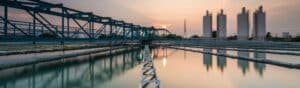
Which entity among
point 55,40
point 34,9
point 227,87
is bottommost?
point 227,87

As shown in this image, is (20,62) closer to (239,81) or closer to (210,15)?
(239,81)

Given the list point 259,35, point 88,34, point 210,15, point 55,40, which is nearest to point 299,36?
point 259,35

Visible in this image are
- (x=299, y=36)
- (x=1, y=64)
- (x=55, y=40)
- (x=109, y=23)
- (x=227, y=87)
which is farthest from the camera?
(x=299, y=36)

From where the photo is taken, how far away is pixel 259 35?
190 feet

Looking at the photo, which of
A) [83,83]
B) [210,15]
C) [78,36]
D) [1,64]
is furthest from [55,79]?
[210,15]

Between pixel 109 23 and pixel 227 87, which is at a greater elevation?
pixel 109 23

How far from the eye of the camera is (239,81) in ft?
20.5

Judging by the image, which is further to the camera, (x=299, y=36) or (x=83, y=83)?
(x=299, y=36)

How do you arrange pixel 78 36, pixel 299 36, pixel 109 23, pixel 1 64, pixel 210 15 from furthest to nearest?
pixel 210 15 → pixel 299 36 → pixel 109 23 → pixel 78 36 → pixel 1 64

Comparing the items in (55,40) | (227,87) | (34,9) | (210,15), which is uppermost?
(210,15)

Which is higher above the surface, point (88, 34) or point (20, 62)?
point (88, 34)

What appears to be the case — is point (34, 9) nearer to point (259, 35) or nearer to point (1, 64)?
point (1, 64)

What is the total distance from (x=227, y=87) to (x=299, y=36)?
4191 centimetres

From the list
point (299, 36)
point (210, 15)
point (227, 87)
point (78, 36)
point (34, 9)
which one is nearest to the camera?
point (227, 87)
